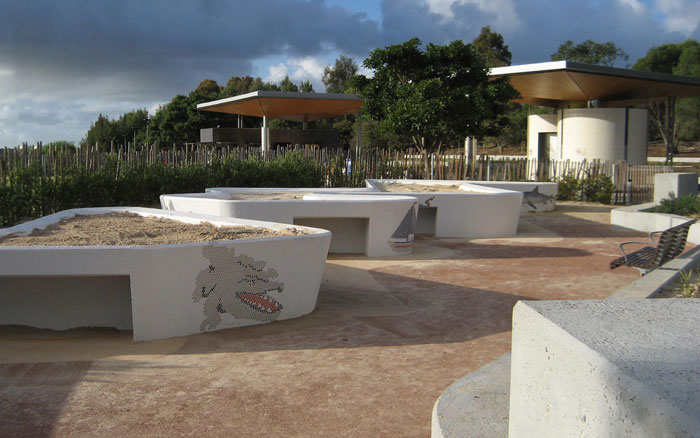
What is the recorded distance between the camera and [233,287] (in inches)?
252

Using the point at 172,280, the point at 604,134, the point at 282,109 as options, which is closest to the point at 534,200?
the point at 604,134

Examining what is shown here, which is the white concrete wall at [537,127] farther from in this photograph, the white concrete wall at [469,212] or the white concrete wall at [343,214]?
the white concrete wall at [343,214]

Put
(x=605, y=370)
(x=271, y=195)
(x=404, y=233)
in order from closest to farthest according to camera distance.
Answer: (x=605, y=370) < (x=404, y=233) < (x=271, y=195)

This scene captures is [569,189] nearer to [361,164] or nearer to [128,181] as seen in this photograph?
[361,164]

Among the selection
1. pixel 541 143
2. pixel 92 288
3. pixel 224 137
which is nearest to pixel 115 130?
pixel 224 137

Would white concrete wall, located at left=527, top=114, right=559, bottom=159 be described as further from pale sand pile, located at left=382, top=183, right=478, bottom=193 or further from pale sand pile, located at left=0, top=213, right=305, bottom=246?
pale sand pile, located at left=0, top=213, right=305, bottom=246

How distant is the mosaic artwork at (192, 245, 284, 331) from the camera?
623cm

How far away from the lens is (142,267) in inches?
232

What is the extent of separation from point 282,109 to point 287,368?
112 feet

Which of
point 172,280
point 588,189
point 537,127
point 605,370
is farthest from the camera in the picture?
point 537,127

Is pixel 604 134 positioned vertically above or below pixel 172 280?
above

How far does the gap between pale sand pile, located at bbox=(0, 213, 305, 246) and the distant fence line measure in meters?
5.25

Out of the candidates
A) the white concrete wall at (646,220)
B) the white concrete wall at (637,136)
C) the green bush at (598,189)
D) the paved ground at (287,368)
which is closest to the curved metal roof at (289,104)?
the white concrete wall at (637,136)

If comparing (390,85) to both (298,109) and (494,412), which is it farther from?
(494,412)
